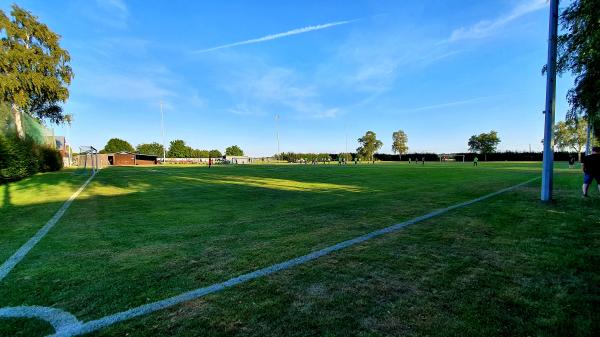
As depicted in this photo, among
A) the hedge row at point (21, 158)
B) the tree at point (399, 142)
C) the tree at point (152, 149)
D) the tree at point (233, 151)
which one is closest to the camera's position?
the hedge row at point (21, 158)

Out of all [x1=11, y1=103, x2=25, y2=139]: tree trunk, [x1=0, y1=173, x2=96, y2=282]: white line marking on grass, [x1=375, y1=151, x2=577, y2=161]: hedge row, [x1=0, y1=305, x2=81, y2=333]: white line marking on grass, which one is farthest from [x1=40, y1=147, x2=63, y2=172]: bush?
[x1=375, y1=151, x2=577, y2=161]: hedge row

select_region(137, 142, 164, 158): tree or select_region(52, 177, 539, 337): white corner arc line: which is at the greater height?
select_region(137, 142, 164, 158): tree

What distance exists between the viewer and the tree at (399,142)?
367 ft

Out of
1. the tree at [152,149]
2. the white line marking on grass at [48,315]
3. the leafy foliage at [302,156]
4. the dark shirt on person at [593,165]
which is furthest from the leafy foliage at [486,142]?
the tree at [152,149]

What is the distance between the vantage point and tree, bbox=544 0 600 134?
723 cm

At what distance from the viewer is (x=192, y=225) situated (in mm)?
6180

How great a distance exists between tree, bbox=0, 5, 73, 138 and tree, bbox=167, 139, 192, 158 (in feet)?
338

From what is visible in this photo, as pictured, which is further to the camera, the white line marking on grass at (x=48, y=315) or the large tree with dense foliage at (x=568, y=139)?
the large tree with dense foliage at (x=568, y=139)

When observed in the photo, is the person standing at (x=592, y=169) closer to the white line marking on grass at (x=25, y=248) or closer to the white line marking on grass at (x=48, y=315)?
the white line marking on grass at (x=48, y=315)

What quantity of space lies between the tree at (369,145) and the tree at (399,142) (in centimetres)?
520

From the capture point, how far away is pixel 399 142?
367ft

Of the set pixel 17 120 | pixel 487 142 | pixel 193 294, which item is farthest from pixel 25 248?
pixel 487 142

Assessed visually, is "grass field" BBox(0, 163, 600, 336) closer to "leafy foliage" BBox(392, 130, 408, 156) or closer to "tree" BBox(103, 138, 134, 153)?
"leafy foliage" BBox(392, 130, 408, 156)

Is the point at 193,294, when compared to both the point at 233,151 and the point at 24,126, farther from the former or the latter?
the point at 233,151
